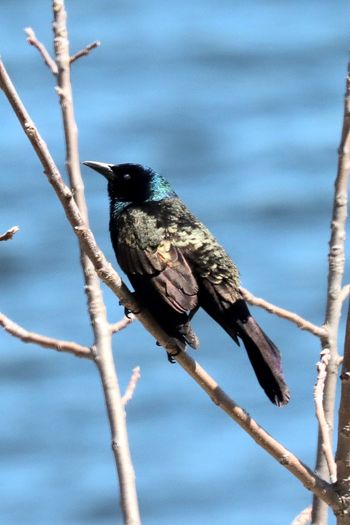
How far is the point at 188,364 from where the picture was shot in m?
2.99

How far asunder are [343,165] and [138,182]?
1153mm

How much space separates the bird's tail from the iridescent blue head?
73cm

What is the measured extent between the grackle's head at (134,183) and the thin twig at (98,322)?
2.67 feet

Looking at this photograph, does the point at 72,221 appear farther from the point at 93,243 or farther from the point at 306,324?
the point at 306,324

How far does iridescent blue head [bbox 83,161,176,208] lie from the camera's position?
427 centimetres

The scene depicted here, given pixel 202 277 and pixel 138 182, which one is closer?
pixel 202 277

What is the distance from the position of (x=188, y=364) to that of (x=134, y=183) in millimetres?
1431

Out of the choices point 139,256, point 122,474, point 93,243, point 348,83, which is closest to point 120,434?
point 122,474

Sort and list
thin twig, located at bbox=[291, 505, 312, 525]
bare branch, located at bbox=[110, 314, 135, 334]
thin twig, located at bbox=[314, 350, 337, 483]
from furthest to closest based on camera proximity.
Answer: bare branch, located at bbox=[110, 314, 135, 334] < thin twig, located at bbox=[291, 505, 312, 525] < thin twig, located at bbox=[314, 350, 337, 483]

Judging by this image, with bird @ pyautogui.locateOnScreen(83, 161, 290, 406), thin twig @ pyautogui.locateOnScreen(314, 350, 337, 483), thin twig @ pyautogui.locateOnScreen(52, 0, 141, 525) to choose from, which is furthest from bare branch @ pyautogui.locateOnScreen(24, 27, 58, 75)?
thin twig @ pyautogui.locateOnScreen(314, 350, 337, 483)

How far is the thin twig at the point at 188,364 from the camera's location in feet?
8.86

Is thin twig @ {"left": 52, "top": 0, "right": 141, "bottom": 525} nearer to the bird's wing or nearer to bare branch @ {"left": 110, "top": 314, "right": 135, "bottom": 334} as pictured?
bare branch @ {"left": 110, "top": 314, "right": 135, "bottom": 334}

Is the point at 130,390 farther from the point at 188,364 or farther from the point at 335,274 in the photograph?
the point at 335,274

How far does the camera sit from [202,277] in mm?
3770
